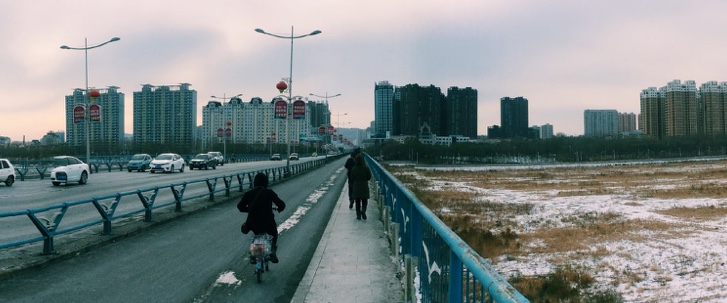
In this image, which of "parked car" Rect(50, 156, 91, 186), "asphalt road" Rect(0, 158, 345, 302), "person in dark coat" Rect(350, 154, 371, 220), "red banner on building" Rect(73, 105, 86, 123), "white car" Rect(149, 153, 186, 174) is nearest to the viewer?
"asphalt road" Rect(0, 158, 345, 302)

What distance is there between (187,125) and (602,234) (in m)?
120

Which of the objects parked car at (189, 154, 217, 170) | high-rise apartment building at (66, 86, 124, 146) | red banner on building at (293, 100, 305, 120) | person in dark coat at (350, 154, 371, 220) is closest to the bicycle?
person in dark coat at (350, 154, 371, 220)

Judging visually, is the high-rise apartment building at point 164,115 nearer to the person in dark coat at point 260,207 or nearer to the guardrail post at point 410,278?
the person in dark coat at point 260,207

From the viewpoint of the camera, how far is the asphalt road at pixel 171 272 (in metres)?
7.50

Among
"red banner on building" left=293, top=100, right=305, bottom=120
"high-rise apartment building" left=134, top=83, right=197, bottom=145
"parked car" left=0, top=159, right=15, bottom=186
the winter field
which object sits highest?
"high-rise apartment building" left=134, top=83, right=197, bottom=145

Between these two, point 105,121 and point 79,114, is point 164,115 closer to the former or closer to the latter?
point 105,121

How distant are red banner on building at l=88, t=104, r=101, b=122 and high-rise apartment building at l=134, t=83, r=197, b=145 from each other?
82.9 m

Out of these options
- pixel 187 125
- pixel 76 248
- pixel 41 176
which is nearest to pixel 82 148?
pixel 187 125

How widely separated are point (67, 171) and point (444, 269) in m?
30.7

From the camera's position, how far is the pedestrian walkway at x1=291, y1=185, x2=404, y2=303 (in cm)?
738

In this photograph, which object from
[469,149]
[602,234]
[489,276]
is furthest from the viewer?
[469,149]

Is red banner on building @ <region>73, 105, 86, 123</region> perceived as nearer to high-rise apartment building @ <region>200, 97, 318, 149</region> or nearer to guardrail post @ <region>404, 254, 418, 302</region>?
guardrail post @ <region>404, 254, 418, 302</region>

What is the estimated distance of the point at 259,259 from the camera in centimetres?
830

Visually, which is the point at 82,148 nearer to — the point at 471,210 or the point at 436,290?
the point at 471,210
